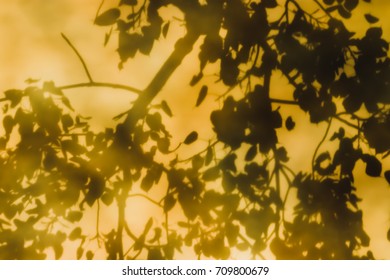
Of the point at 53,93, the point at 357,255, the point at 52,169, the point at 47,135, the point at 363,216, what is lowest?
the point at 357,255

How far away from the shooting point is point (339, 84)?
192 cm

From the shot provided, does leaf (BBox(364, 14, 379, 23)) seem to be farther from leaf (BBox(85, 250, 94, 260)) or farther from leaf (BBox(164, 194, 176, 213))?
leaf (BBox(85, 250, 94, 260))

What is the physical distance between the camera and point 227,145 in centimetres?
194

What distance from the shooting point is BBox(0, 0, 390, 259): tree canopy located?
6.23ft

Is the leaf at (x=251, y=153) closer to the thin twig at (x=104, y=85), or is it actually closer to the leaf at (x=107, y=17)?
the thin twig at (x=104, y=85)

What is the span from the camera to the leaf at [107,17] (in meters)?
1.96

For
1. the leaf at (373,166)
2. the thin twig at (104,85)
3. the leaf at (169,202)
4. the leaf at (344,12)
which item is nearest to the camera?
the leaf at (373,166)

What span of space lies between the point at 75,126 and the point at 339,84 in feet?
4.24

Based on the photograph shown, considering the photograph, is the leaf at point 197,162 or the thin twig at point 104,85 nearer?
the leaf at point 197,162

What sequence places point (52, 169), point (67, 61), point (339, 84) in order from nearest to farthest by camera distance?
point (339, 84), point (52, 169), point (67, 61)

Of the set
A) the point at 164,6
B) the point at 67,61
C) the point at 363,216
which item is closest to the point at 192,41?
the point at 164,6

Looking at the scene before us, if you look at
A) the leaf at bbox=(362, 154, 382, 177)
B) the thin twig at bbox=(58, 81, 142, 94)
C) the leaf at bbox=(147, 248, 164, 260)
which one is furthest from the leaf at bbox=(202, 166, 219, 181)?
the leaf at bbox=(362, 154, 382, 177)

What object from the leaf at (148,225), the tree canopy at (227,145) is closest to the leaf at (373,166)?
the tree canopy at (227,145)
